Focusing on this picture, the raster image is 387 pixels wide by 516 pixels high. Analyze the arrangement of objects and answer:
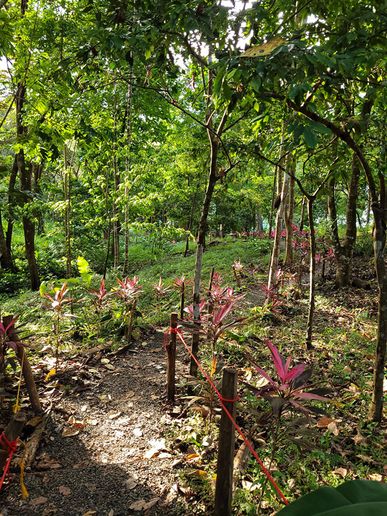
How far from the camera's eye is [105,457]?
3020 millimetres

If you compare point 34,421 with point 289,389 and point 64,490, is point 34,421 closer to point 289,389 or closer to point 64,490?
point 64,490

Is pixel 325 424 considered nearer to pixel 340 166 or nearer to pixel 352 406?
pixel 352 406

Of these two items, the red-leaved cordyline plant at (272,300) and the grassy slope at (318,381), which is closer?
the grassy slope at (318,381)

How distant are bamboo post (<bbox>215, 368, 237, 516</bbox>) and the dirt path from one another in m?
0.58

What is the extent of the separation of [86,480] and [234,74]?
3097mm

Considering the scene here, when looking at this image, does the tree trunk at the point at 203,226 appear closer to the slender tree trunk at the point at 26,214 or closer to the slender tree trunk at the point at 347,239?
the slender tree trunk at the point at 347,239

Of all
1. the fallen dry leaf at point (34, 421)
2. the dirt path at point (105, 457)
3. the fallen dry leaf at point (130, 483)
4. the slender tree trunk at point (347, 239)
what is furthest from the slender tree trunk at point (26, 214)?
the slender tree trunk at point (347, 239)

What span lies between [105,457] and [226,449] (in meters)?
1.61

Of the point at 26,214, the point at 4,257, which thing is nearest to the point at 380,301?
the point at 26,214

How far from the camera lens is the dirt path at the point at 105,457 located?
2463mm

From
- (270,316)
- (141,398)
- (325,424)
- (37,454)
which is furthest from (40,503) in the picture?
(270,316)

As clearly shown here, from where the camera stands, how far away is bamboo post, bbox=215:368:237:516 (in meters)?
1.92

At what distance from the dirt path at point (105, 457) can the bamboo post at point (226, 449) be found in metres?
0.58

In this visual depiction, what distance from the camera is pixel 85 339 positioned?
5594 millimetres
